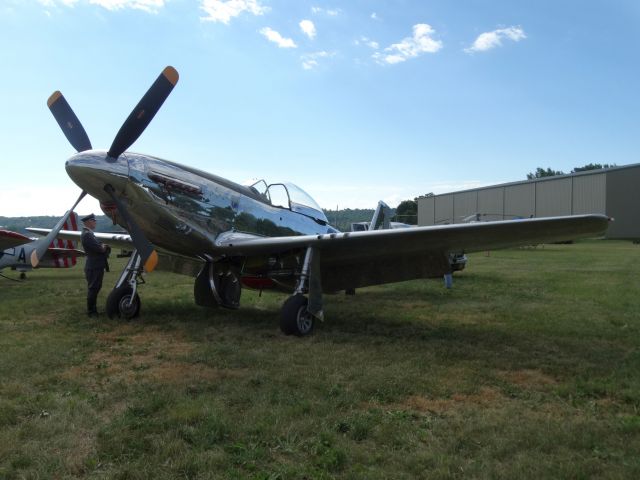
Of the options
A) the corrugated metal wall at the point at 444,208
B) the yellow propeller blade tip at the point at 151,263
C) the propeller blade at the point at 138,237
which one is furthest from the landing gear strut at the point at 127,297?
the corrugated metal wall at the point at 444,208

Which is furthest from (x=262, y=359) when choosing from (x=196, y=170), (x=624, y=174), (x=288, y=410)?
(x=624, y=174)

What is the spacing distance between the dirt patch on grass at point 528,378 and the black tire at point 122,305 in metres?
5.44

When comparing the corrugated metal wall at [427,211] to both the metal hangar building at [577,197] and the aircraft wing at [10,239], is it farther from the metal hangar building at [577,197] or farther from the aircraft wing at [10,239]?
the aircraft wing at [10,239]

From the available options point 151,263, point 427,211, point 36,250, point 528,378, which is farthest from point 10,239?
point 427,211

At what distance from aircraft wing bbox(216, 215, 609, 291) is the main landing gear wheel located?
0.78m

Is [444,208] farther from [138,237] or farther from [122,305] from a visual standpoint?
[138,237]

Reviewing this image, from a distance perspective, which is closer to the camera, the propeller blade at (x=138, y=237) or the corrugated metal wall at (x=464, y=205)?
the propeller blade at (x=138, y=237)

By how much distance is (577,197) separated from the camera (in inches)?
1925

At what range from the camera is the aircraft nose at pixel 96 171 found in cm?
591

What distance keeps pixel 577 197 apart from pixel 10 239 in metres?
49.0

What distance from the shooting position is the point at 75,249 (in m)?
17.1

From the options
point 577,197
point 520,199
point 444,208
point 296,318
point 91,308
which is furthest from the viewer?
point 444,208

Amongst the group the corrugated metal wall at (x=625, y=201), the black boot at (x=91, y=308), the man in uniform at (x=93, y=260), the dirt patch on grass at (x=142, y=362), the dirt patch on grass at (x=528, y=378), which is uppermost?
the corrugated metal wall at (x=625, y=201)

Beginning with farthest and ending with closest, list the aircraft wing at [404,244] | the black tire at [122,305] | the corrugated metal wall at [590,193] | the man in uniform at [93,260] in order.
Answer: the corrugated metal wall at [590,193] < the man in uniform at [93,260] < the black tire at [122,305] < the aircraft wing at [404,244]
